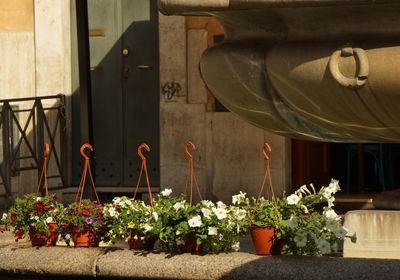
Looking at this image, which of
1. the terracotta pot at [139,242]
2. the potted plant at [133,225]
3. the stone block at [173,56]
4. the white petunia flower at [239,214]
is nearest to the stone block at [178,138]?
the stone block at [173,56]

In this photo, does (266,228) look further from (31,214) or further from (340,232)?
(31,214)

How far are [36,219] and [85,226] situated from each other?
0.34m

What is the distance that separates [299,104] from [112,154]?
9.64m

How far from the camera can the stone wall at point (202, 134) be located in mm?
14945

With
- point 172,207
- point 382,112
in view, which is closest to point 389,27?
point 382,112

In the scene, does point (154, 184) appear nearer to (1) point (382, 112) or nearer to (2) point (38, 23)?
(2) point (38, 23)

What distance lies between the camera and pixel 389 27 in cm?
647

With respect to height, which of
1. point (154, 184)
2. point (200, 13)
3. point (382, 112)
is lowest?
point (154, 184)

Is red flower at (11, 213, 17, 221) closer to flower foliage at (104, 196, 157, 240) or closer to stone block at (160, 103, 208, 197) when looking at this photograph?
flower foliage at (104, 196, 157, 240)

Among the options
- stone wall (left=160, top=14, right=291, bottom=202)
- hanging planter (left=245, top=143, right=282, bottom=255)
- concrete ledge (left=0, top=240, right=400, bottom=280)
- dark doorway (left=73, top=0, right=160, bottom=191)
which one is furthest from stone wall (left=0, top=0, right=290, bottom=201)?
hanging planter (left=245, top=143, right=282, bottom=255)

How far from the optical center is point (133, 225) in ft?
26.6

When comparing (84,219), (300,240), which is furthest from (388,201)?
(84,219)

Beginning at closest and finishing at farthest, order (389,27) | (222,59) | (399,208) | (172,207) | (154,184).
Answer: (389,27) < (222,59) < (172,207) < (399,208) < (154,184)

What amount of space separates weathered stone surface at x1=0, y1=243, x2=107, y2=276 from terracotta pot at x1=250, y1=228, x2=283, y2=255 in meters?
0.84
